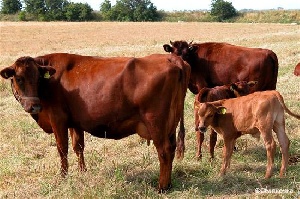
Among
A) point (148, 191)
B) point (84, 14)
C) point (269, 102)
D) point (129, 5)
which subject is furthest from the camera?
point (129, 5)

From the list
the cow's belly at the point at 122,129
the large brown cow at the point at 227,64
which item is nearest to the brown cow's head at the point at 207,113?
the cow's belly at the point at 122,129

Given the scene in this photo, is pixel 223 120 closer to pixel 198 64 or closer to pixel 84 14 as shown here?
pixel 198 64

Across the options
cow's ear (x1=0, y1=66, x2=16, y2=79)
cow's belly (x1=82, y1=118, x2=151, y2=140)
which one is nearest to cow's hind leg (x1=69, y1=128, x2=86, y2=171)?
cow's belly (x1=82, y1=118, x2=151, y2=140)

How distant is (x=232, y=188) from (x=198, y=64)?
347 cm

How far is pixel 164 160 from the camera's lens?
5.71 m

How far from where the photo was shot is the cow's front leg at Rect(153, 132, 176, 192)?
18.7 ft

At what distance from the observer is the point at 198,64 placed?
8703mm

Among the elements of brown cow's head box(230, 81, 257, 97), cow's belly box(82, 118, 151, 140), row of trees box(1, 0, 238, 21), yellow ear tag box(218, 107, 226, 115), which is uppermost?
brown cow's head box(230, 81, 257, 97)

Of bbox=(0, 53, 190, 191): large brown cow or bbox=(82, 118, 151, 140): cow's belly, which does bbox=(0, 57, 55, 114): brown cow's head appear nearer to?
bbox=(0, 53, 190, 191): large brown cow

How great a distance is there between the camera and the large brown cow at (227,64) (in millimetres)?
8180

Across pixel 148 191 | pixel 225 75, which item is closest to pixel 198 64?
pixel 225 75

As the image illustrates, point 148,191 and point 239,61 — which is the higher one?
point 239,61

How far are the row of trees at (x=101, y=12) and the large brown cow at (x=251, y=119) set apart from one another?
80.8 m

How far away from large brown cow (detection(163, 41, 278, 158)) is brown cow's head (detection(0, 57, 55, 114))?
3532mm
